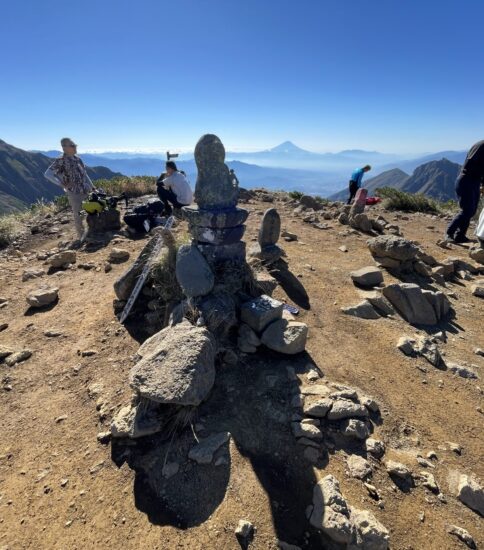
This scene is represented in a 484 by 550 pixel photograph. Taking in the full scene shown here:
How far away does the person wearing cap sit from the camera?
880cm

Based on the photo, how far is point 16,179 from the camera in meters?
137

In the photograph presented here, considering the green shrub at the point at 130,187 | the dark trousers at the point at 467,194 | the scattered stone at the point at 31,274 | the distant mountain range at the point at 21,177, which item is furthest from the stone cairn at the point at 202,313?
the distant mountain range at the point at 21,177

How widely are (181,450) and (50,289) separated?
4.69 m

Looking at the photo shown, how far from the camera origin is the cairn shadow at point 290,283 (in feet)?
20.2

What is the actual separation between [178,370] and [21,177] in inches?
6538

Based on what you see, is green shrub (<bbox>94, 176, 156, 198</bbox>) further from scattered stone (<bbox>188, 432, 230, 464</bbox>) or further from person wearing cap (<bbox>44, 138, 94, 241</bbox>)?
scattered stone (<bbox>188, 432, 230, 464</bbox>)

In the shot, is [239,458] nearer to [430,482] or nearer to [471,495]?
[430,482]

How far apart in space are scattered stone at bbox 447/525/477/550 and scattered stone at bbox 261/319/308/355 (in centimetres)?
220

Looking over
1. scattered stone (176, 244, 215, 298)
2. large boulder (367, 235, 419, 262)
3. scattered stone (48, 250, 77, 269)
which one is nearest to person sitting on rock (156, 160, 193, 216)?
scattered stone (48, 250, 77, 269)

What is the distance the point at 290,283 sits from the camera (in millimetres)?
6750

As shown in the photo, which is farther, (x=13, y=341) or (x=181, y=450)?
(x=13, y=341)

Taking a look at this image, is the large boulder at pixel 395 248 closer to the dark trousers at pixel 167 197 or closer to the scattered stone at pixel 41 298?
the dark trousers at pixel 167 197

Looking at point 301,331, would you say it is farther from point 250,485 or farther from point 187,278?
point 250,485

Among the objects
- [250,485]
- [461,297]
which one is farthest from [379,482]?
[461,297]
